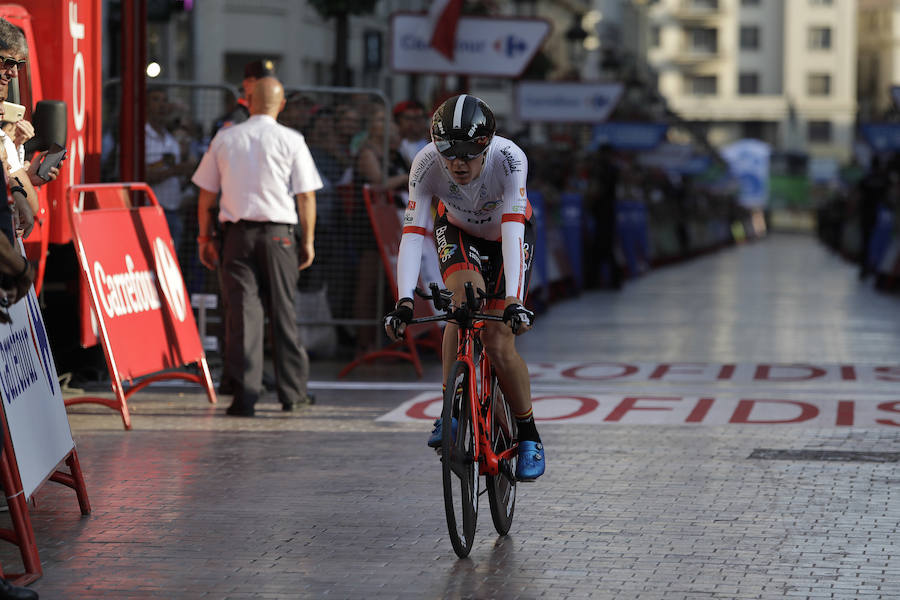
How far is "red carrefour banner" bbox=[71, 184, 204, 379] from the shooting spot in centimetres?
1025

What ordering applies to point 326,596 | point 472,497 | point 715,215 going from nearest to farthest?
point 326,596 < point 472,497 < point 715,215

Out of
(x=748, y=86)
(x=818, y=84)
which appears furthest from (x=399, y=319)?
(x=748, y=86)

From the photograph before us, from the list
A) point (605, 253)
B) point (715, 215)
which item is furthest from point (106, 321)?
point (715, 215)

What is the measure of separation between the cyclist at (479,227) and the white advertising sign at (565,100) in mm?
18480

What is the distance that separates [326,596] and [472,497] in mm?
879

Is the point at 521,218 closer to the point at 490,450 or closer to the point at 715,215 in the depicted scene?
the point at 490,450

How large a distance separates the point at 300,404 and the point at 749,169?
84520mm

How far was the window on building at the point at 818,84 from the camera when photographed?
413ft

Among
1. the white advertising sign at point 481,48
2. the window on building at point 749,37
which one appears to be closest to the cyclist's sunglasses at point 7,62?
the white advertising sign at point 481,48

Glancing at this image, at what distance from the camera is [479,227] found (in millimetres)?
7355

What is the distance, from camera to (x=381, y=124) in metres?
14.0

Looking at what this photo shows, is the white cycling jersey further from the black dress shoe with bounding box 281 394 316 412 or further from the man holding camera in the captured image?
the man holding camera

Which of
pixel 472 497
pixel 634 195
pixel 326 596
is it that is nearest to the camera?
pixel 326 596

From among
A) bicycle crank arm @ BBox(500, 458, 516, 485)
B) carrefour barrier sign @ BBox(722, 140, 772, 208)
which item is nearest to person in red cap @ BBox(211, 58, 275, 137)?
bicycle crank arm @ BBox(500, 458, 516, 485)
